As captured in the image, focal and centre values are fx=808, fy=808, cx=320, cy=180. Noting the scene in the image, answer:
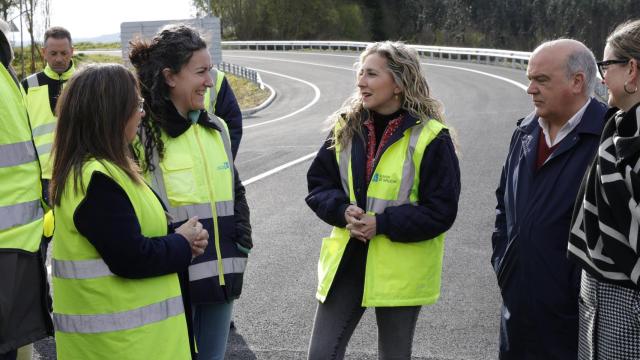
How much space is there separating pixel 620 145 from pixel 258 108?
77.6 ft

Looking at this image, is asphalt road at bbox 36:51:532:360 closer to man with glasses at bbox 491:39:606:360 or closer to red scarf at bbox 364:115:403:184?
red scarf at bbox 364:115:403:184

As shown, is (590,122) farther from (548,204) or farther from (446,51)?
(446,51)

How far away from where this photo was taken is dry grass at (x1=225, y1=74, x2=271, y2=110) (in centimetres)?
2838

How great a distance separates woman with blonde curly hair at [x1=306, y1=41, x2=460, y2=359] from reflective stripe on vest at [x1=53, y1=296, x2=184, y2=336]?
3.36 ft

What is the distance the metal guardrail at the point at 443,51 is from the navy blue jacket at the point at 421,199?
26.5 m

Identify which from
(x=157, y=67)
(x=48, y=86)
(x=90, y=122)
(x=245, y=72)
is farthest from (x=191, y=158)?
(x=245, y=72)

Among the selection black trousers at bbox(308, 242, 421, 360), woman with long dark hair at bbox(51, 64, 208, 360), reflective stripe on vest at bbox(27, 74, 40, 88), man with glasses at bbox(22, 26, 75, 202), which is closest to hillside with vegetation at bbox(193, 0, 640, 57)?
man with glasses at bbox(22, 26, 75, 202)

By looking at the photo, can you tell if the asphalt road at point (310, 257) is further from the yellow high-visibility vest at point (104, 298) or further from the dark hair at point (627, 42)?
the yellow high-visibility vest at point (104, 298)

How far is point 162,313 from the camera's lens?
3.25 m

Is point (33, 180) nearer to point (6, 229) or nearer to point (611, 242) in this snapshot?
point (6, 229)

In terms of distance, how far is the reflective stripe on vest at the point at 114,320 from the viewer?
3146 millimetres

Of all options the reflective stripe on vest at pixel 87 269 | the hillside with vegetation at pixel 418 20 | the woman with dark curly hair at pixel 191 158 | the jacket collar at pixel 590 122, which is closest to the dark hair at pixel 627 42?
the jacket collar at pixel 590 122

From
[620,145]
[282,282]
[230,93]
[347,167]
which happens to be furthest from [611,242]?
[282,282]

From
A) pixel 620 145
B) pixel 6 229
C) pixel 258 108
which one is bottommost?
pixel 258 108
